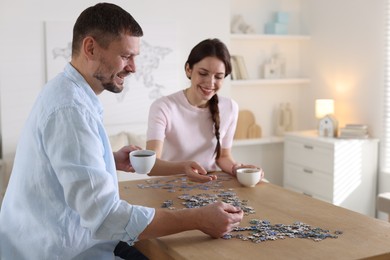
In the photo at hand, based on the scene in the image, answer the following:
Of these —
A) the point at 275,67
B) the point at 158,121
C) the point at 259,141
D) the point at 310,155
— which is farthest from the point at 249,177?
the point at 275,67

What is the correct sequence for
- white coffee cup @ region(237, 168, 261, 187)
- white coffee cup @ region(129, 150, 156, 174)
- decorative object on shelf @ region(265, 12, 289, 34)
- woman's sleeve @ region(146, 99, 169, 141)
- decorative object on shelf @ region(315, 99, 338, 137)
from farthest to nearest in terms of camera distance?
1. decorative object on shelf @ region(265, 12, 289, 34)
2. decorative object on shelf @ region(315, 99, 338, 137)
3. woman's sleeve @ region(146, 99, 169, 141)
4. white coffee cup @ region(237, 168, 261, 187)
5. white coffee cup @ region(129, 150, 156, 174)

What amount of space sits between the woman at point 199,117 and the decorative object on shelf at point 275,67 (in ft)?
9.01

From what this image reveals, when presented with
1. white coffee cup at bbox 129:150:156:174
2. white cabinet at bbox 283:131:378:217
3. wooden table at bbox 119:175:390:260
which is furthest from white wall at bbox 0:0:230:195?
white coffee cup at bbox 129:150:156:174

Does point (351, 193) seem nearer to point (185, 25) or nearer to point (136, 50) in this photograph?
point (185, 25)

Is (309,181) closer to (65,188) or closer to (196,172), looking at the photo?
(196,172)

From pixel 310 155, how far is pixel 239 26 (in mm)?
1523

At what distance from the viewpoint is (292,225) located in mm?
2084

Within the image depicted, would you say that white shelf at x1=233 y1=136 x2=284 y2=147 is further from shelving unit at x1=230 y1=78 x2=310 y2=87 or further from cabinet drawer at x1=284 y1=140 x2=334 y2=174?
shelving unit at x1=230 y1=78 x2=310 y2=87

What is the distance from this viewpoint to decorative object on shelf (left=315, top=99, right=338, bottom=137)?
539 centimetres

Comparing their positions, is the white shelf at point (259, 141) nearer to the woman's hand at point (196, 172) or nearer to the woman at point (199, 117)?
the woman at point (199, 117)

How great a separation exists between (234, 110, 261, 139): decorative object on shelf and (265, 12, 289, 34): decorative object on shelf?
0.90 m

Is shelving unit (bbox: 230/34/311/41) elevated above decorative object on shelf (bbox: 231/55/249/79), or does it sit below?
above

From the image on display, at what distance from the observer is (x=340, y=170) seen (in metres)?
5.11

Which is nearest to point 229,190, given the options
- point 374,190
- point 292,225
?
point 292,225
